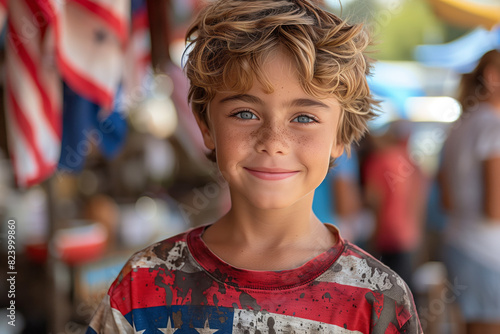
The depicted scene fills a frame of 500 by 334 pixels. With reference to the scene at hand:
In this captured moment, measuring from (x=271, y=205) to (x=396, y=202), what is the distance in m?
2.35

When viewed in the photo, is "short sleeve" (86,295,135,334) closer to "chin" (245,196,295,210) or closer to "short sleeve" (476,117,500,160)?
"chin" (245,196,295,210)

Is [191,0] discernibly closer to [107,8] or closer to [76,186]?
[107,8]

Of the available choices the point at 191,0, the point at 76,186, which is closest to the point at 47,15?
the point at 191,0

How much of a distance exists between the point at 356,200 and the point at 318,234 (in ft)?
7.07

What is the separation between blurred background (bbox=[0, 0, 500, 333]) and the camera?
1.88m

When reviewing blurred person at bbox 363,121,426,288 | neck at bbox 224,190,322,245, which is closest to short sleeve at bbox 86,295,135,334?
neck at bbox 224,190,322,245

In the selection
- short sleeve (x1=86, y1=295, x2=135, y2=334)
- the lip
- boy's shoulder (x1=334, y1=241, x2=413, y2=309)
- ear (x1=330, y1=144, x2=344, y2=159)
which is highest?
the lip

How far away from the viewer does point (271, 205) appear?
916mm

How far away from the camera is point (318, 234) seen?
101 centimetres

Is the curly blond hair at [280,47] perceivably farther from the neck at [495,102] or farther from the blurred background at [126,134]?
the neck at [495,102]

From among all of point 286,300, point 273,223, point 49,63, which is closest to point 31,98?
point 49,63

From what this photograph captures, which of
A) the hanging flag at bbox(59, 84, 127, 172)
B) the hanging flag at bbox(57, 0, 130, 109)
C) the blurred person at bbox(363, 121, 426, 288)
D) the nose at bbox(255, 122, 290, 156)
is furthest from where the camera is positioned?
the blurred person at bbox(363, 121, 426, 288)

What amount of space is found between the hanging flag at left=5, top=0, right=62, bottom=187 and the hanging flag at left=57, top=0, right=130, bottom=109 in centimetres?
11

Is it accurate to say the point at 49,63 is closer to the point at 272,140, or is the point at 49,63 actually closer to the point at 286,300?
the point at 272,140
